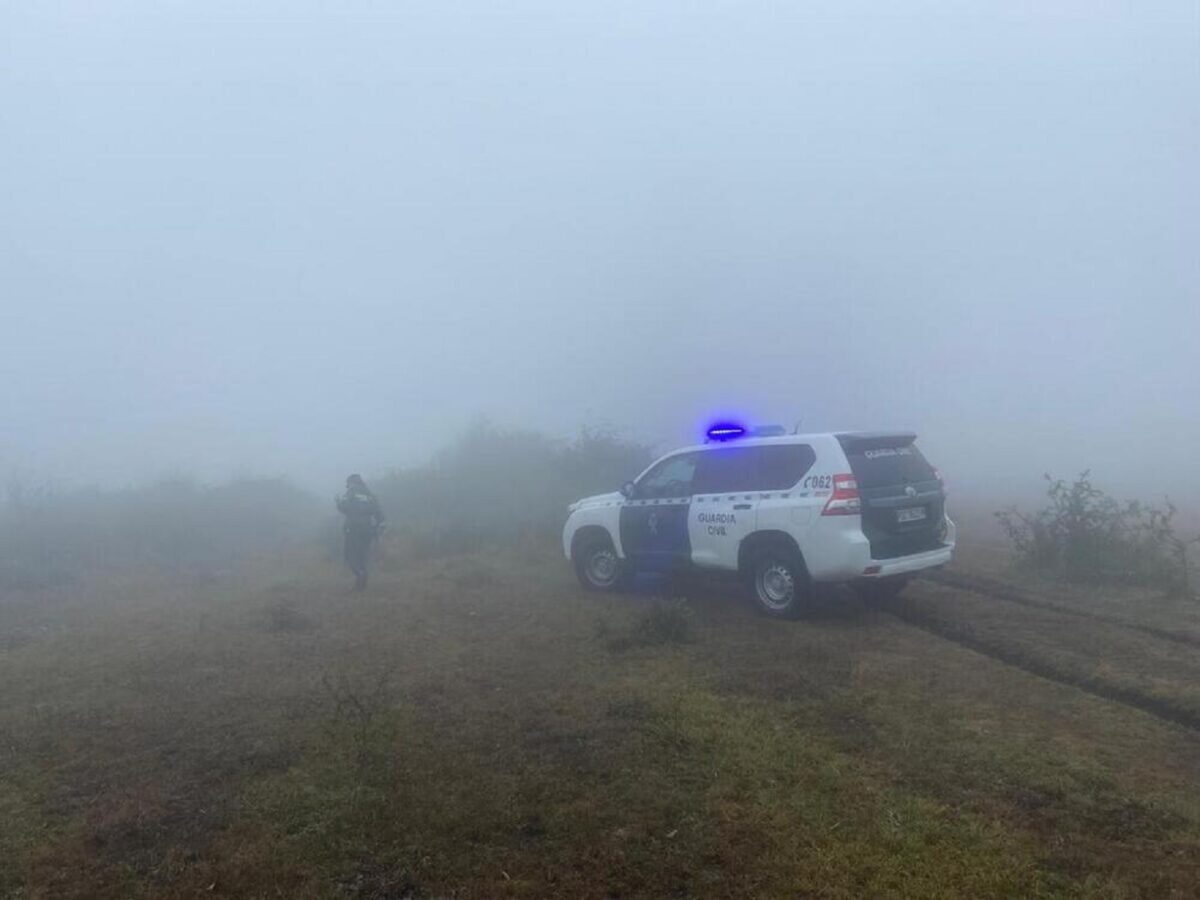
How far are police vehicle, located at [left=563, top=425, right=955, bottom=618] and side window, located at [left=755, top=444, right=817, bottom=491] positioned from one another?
0.04 feet

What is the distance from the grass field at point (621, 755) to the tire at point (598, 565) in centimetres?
138

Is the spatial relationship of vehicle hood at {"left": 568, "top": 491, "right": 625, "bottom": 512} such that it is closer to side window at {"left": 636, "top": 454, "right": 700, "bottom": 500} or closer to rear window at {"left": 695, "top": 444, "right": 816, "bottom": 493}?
side window at {"left": 636, "top": 454, "right": 700, "bottom": 500}

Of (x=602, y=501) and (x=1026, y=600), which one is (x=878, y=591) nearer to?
(x=1026, y=600)

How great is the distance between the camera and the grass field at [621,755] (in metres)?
4.62

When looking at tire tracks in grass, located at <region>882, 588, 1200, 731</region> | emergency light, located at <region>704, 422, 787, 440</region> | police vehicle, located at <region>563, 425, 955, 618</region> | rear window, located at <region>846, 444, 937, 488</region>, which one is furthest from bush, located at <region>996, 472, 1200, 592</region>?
emergency light, located at <region>704, 422, 787, 440</region>

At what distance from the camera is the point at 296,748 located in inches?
251

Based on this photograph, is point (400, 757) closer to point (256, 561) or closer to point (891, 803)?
point (891, 803)

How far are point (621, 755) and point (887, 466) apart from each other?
15.5ft

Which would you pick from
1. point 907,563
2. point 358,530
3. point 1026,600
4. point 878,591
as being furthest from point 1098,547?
point 358,530

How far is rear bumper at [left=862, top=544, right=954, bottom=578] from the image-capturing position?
9273mm

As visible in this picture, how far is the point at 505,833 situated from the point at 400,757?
1277mm

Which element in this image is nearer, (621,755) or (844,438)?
(621,755)

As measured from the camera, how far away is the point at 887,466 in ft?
31.8

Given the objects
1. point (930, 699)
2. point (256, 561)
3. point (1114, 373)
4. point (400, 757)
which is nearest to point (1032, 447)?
point (1114, 373)
